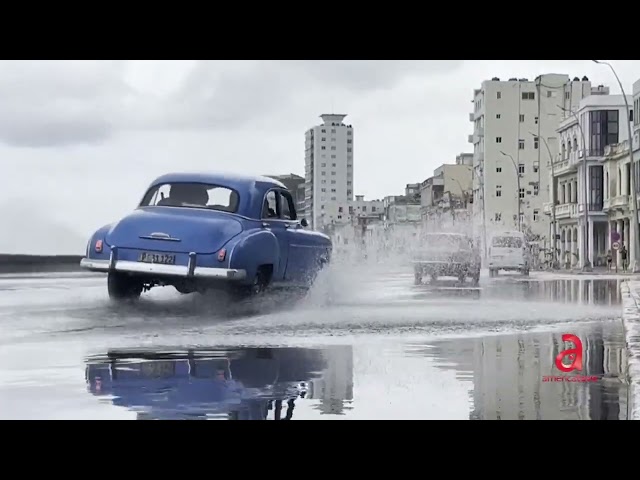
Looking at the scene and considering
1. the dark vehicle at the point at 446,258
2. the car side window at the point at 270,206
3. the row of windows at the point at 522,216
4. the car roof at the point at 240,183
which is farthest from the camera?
the dark vehicle at the point at 446,258

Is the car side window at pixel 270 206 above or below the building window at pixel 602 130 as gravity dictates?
below

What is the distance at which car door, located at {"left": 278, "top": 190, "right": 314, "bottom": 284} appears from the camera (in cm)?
1537

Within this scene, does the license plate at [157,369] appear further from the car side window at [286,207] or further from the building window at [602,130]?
the building window at [602,130]

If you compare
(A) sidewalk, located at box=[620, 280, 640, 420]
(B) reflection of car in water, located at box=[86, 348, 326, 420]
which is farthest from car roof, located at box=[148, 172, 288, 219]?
(A) sidewalk, located at box=[620, 280, 640, 420]

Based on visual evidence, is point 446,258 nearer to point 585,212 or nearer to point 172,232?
point 172,232

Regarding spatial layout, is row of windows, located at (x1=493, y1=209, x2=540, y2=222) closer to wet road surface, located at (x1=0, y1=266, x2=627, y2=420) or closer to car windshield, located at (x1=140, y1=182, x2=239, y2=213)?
wet road surface, located at (x1=0, y1=266, x2=627, y2=420)

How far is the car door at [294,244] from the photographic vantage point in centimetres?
1537

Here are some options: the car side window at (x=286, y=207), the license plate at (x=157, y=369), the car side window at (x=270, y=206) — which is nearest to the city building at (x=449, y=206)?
the car side window at (x=286, y=207)

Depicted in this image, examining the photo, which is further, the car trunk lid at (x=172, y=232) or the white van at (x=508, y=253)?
the white van at (x=508, y=253)

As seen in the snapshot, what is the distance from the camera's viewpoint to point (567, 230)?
119 feet

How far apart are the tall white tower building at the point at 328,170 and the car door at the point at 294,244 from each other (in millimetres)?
255

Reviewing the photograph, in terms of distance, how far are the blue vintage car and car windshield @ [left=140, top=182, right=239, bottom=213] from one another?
0.04 feet

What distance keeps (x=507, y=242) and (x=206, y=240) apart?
15.3m
